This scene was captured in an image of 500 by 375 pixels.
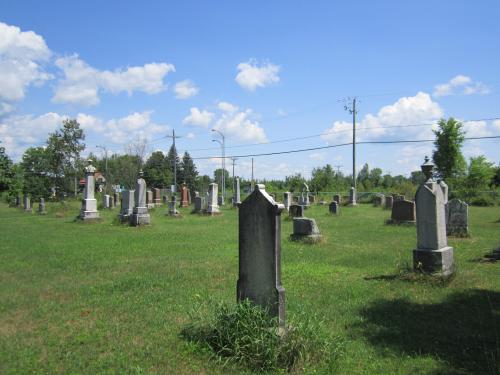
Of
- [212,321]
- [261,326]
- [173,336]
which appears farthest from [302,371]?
[173,336]

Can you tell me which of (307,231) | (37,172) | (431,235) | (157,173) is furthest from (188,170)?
(431,235)

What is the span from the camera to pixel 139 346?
198 inches

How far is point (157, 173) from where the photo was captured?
84.7 meters

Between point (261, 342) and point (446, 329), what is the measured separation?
2.67 m

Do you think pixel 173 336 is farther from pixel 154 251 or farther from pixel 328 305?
pixel 154 251

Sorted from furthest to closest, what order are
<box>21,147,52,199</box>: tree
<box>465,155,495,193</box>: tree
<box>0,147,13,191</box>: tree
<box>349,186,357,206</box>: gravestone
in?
<box>21,147,52,199</box>: tree, <box>465,155,495,193</box>: tree, <box>349,186,357,206</box>: gravestone, <box>0,147,13,191</box>: tree

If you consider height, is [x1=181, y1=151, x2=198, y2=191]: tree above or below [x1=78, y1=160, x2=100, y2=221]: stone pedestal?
above

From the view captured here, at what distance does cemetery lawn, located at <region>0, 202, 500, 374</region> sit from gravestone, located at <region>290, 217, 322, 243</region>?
0.58 m

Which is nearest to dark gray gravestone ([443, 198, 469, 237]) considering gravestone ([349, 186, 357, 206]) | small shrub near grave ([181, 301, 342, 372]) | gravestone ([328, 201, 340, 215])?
small shrub near grave ([181, 301, 342, 372])

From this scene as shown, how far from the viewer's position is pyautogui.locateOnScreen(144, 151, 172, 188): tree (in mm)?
83750

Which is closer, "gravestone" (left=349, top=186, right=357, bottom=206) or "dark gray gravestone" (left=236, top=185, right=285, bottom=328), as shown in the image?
"dark gray gravestone" (left=236, top=185, right=285, bottom=328)

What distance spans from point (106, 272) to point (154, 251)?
10.0ft

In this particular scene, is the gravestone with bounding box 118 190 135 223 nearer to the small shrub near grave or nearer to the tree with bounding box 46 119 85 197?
the small shrub near grave

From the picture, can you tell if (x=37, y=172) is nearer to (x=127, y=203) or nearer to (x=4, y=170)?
(x=4, y=170)
